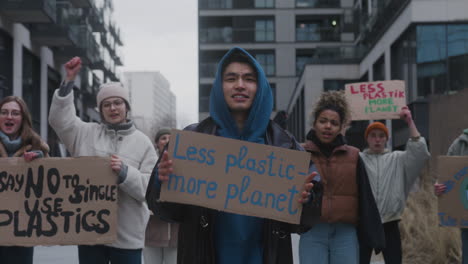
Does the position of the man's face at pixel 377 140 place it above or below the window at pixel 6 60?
below

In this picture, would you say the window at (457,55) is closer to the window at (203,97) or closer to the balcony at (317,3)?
the balcony at (317,3)

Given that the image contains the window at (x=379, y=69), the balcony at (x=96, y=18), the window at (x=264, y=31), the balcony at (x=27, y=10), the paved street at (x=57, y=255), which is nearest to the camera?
the paved street at (x=57, y=255)

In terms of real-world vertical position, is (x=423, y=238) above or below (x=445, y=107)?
below

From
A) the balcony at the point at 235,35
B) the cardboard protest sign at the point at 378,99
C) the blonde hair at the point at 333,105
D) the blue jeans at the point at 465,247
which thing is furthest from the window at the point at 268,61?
the blonde hair at the point at 333,105

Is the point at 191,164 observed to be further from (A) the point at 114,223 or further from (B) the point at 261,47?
(B) the point at 261,47

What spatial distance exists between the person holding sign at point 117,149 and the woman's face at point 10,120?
14.3 inches

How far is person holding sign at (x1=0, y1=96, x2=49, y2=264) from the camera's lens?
4035 mm

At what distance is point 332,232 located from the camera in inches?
174

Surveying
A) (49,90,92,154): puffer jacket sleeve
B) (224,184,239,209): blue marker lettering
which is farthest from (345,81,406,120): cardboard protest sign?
(224,184,239,209): blue marker lettering

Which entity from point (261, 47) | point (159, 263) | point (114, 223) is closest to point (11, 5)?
point (159, 263)

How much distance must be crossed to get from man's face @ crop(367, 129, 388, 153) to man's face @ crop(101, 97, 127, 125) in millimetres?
2644

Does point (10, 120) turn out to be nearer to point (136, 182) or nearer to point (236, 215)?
point (136, 182)

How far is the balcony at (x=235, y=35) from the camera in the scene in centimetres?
4178

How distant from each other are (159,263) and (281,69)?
122 ft
